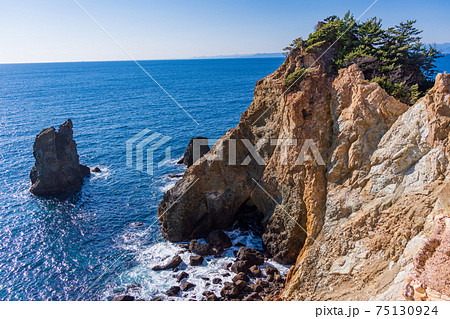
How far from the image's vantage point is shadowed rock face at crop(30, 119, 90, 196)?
4084 centimetres

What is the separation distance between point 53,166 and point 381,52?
43.4 m

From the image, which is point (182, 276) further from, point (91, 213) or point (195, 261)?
point (91, 213)

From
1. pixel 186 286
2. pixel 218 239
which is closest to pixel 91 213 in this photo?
pixel 218 239

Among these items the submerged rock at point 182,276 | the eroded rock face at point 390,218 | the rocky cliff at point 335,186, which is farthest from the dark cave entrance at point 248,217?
the eroded rock face at point 390,218

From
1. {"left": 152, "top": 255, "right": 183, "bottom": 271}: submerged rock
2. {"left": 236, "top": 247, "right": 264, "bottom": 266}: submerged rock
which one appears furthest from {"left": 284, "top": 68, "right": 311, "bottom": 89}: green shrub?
{"left": 152, "top": 255, "right": 183, "bottom": 271}: submerged rock

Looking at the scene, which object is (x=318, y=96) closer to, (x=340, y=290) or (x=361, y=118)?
(x=361, y=118)

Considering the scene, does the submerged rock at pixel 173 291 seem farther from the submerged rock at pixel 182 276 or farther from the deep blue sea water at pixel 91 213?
the submerged rock at pixel 182 276

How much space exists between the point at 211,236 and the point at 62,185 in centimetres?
2573

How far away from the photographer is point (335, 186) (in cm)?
2188

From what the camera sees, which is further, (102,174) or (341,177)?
(102,174)

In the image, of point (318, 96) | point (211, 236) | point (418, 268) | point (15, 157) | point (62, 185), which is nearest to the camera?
point (418, 268)

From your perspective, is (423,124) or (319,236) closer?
(423,124)

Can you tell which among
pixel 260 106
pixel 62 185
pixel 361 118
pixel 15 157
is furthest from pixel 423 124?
pixel 15 157

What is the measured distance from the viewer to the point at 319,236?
21.1 m
